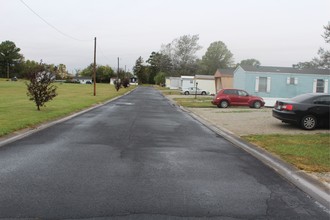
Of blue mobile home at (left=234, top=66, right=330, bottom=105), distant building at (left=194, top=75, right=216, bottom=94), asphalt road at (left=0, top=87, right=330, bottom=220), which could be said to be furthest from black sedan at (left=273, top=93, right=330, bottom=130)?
distant building at (left=194, top=75, right=216, bottom=94)

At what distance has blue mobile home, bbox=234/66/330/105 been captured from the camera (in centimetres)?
3197

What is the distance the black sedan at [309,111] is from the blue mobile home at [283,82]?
58.6 feet

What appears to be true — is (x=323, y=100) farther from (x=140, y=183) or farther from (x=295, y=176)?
(x=140, y=183)

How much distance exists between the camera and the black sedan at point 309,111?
14.3 m

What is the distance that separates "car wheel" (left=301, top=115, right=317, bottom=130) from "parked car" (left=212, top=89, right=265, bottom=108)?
14.7 meters

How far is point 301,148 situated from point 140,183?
547cm

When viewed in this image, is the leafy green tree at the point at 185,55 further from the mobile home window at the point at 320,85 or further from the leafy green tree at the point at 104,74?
the mobile home window at the point at 320,85

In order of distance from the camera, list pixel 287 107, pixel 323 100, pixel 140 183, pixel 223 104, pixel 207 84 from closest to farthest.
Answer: pixel 140 183 → pixel 323 100 → pixel 287 107 → pixel 223 104 → pixel 207 84

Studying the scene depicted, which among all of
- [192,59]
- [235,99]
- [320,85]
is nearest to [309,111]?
[235,99]

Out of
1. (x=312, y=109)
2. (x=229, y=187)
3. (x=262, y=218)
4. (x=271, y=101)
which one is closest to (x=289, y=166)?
(x=229, y=187)

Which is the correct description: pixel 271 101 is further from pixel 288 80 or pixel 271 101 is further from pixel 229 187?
pixel 229 187

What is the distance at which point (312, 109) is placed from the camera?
→ 14.3 m

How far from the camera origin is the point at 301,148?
389 inches

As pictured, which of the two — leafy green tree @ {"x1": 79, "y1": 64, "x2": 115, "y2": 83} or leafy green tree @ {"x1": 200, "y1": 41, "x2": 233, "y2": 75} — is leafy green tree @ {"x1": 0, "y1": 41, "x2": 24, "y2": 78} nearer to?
leafy green tree @ {"x1": 79, "y1": 64, "x2": 115, "y2": 83}
